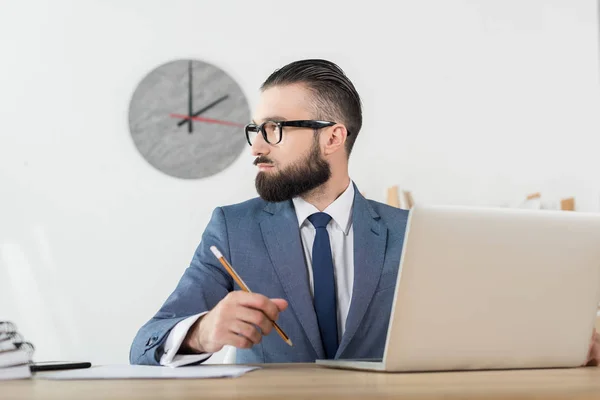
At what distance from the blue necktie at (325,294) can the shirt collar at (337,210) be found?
85mm

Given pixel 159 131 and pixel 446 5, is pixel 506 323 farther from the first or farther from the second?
pixel 446 5

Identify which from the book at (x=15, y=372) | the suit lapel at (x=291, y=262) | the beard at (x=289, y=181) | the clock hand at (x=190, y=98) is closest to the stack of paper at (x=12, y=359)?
the book at (x=15, y=372)

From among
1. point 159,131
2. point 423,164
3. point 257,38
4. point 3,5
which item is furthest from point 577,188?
point 3,5

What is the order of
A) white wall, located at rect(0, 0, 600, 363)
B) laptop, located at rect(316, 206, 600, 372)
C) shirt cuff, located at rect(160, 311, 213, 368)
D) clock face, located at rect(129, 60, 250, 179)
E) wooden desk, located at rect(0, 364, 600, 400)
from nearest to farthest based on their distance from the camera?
wooden desk, located at rect(0, 364, 600, 400), laptop, located at rect(316, 206, 600, 372), shirt cuff, located at rect(160, 311, 213, 368), white wall, located at rect(0, 0, 600, 363), clock face, located at rect(129, 60, 250, 179)

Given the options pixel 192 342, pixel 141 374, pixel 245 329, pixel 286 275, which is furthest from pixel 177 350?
pixel 286 275

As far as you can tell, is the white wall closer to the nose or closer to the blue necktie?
the nose

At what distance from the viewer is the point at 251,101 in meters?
4.05

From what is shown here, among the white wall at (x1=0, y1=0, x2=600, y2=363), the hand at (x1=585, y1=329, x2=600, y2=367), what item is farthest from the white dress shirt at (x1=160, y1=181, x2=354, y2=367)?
the white wall at (x1=0, y1=0, x2=600, y2=363)

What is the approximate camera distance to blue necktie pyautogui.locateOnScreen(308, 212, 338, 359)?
6.20ft

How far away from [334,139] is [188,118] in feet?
6.46

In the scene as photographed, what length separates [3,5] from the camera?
3828 millimetres

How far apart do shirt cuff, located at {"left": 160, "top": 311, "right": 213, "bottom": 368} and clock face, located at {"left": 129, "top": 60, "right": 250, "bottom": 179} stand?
8.33 ft

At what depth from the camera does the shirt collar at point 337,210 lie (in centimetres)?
203

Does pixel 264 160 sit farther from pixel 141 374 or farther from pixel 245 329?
pixel 141 374
